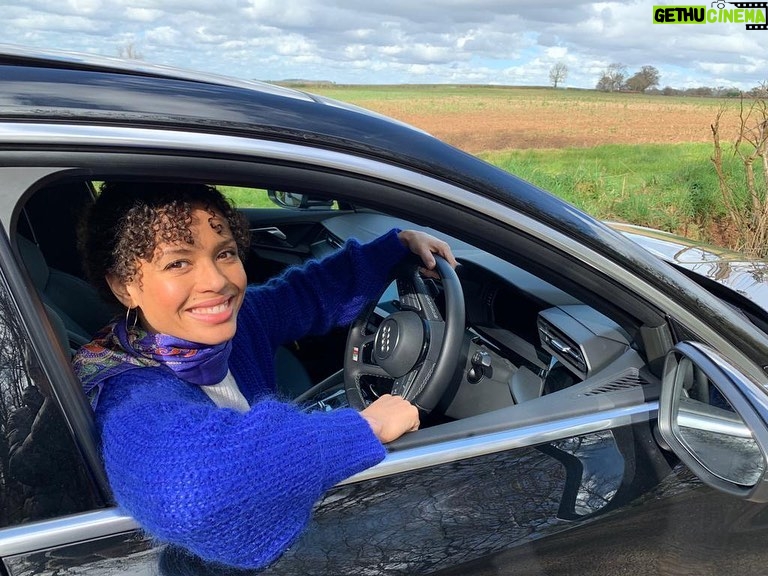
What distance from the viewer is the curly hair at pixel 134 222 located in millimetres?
1266

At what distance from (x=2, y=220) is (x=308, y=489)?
590mm

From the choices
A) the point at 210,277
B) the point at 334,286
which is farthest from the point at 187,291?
the point at 334,286

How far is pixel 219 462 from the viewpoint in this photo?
0.96m

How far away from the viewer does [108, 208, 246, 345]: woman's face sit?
49.5 inches

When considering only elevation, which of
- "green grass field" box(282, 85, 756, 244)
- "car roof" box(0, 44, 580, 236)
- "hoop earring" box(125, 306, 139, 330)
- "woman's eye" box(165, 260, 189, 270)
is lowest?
"green grass field" box(282, 85, 756, 244)

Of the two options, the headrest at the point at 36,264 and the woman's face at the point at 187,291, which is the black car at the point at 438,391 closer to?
the woman's face at the point at 187,291

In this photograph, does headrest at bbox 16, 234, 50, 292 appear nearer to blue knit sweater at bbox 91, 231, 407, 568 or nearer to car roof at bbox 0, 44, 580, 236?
car roof at bbox 0, 44, 580, 236

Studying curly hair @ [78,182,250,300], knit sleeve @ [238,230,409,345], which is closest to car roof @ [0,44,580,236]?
curly hair @ [78,182,250,300]

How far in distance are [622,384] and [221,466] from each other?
2.73 ft

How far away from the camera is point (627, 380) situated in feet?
4.51

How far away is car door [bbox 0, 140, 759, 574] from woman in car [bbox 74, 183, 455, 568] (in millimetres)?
61

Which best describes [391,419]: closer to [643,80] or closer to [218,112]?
[218,112]

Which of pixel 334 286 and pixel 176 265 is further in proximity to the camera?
pixel 334 286

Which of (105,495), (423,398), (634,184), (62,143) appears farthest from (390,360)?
(634,184)
